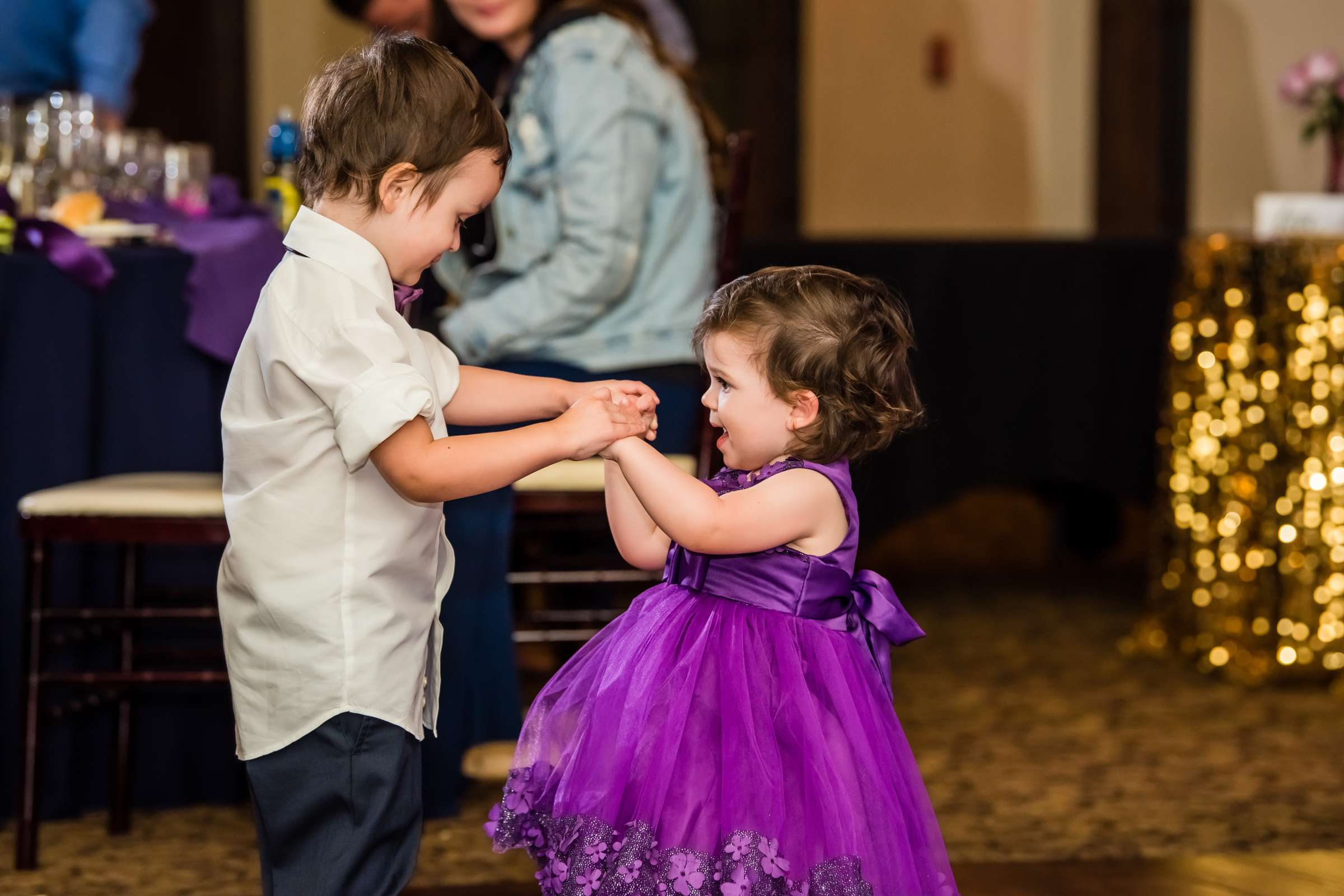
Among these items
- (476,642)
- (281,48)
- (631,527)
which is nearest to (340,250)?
(631,527)

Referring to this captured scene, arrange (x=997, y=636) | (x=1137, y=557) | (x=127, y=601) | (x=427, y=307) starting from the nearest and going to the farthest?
(x=127, y=601)
(x=427, y=307)
(x=997, y=636)
(x=1137, y=557)

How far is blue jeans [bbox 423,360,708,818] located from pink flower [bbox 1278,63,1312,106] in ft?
6.38

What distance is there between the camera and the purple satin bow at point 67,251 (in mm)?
2268

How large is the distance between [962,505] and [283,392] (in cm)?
442

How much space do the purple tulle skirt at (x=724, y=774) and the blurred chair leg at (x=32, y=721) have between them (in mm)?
911

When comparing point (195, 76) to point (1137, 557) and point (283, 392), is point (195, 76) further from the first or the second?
point (283, 392)

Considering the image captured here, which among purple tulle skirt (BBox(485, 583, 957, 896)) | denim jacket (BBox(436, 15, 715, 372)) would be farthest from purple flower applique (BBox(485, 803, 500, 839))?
denim jacket (BBox(436, 15, 715, 372))

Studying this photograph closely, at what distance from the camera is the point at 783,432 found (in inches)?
61.2

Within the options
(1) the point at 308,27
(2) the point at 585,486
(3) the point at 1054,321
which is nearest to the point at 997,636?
(3) the point at 1054,321

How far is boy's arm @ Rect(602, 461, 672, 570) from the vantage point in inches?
63.1

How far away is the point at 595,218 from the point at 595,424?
1.08 metres

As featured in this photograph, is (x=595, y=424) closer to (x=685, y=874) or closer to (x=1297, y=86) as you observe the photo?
(x=685, y=874)

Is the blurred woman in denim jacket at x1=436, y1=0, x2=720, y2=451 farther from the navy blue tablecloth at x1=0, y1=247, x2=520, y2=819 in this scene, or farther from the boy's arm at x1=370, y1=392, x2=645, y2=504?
the boy's arm at x1=370, y1=392, x2=645, y2=504

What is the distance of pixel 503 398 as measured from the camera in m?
1.63
